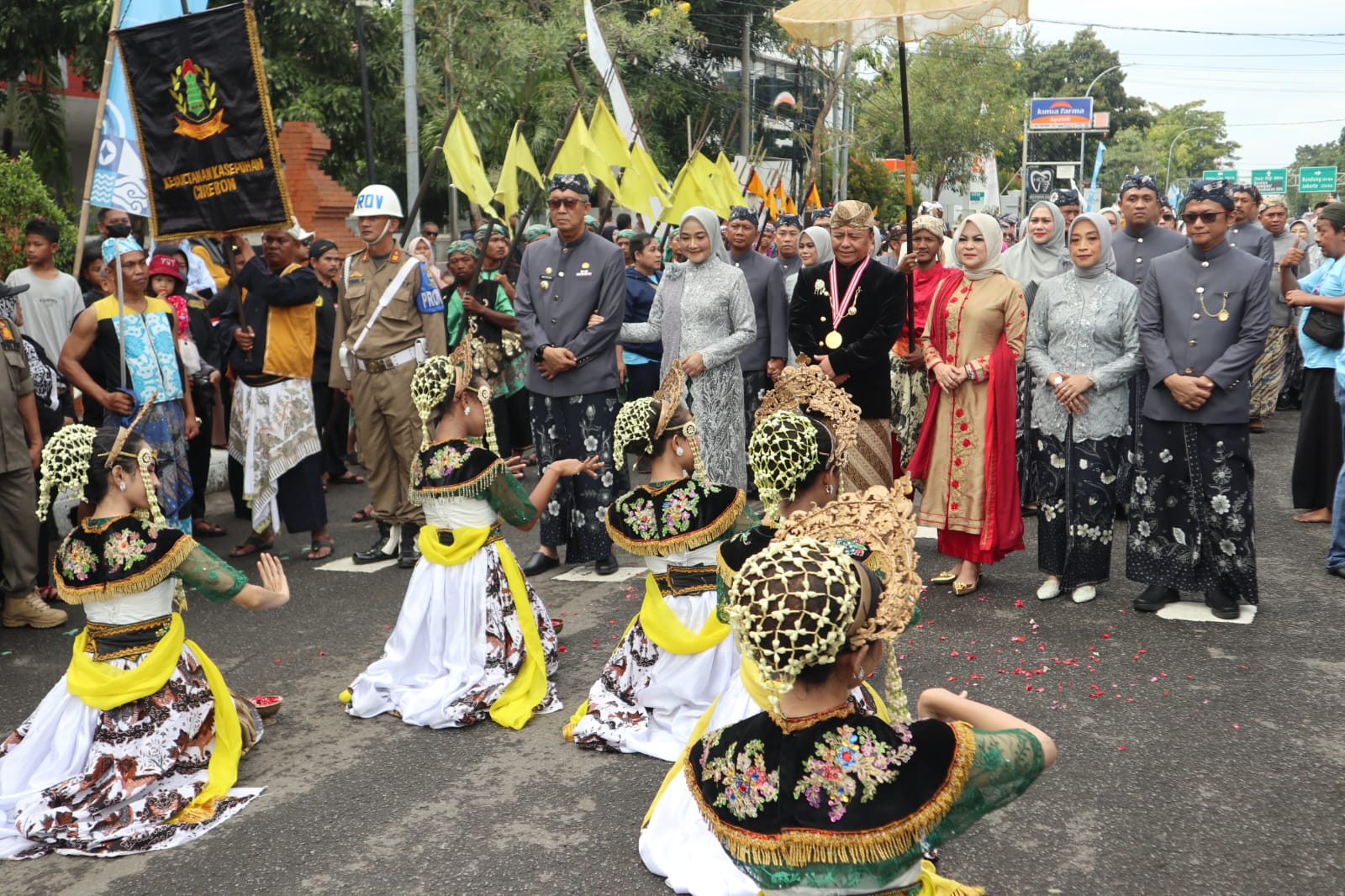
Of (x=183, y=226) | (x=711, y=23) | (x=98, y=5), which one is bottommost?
(x=183, y=226)

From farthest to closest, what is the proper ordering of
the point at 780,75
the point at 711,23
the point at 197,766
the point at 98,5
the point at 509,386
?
the point at 780,75, the point at 711,23, the point at 98,5, the point at 509,386, the point at 197,766

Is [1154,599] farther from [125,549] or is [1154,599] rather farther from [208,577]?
[125,549]

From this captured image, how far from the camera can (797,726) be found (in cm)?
237

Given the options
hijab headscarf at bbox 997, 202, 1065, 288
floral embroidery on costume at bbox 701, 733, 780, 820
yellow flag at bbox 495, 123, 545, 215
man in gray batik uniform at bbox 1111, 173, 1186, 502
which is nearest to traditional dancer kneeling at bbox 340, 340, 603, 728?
floral embroidery on costume at bbox 701, 733, 780, 820

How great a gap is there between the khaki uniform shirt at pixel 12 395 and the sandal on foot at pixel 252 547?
5.22 feet

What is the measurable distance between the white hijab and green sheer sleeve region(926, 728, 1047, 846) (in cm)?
568

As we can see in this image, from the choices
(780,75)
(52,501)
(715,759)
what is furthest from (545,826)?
(780,75)

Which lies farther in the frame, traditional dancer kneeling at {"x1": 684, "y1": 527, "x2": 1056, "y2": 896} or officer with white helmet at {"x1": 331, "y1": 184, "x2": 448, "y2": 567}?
officer with white helmet at {"x1": 331, "y1": 184, "x2": 448, "y2": 567}

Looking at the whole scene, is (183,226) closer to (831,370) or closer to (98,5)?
(831,370)

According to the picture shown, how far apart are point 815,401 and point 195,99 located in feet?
13.0

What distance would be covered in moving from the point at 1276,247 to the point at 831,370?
6852mm

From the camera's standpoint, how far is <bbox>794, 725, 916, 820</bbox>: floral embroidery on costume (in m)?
2.29

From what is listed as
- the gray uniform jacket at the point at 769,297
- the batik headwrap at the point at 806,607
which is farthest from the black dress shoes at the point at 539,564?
the batik headwrap at the point at 806,607

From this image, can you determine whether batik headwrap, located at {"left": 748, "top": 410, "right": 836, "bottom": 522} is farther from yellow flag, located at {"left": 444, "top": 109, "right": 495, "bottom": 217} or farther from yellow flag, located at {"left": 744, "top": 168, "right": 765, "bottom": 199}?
yellow flag, located at {"left": 744, "top": 168, "right": 765, "bottom": 199}
